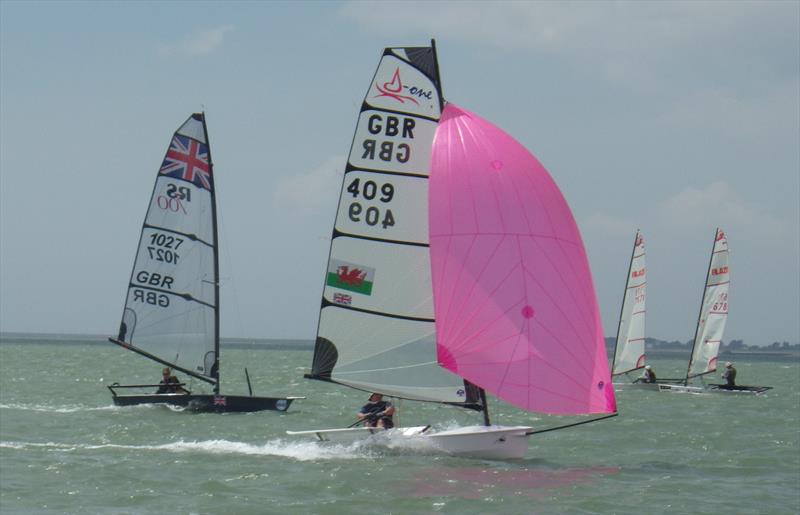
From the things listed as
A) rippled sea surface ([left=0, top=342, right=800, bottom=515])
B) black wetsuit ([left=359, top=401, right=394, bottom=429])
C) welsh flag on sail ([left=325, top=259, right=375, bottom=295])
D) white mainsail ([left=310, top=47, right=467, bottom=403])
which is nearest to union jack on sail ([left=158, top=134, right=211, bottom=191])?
rippled sea surface ([left=0, top=342, right=800, bottom=515])

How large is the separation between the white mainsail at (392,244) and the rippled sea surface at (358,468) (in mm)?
1286

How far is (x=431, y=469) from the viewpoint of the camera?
18.1 meters

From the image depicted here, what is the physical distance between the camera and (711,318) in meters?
45.3

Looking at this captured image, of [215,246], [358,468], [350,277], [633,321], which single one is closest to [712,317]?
→ [633,321]

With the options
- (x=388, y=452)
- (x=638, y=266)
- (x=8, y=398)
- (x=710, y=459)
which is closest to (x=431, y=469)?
(x=388, y=452)

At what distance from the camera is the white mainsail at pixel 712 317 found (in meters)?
44.2

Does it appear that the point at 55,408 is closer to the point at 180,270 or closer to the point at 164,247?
the point at 180,270

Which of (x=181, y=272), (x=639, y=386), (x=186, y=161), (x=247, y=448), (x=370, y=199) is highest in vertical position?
(x=186, y=161)

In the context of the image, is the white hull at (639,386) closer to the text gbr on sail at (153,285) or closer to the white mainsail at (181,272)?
the white mainsail at (181,272)

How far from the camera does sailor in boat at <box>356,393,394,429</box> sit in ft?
64.7

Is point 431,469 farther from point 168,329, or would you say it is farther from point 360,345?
point 168,329

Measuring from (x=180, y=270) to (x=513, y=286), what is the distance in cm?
1402

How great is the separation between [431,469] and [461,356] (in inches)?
69.7

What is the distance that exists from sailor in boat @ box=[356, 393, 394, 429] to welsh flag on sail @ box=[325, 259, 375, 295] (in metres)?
1.85
